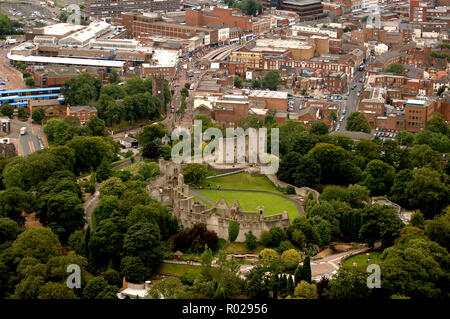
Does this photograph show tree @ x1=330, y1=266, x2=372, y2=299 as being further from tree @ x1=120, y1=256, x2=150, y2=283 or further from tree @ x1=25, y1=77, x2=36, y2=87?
tree @ x1=25, y1=77, x2=36, y2=87

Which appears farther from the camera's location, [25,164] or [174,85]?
[174,85]

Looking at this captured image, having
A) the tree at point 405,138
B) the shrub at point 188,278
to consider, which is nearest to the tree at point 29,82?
the tree at point 405,138

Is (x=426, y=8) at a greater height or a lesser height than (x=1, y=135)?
greater

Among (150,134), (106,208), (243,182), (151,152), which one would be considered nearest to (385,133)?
(150,134)

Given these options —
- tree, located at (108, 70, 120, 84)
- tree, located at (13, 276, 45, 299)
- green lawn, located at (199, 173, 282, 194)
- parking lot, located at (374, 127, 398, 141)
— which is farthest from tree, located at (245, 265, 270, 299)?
tree, located at (108, 70, 120, 84)

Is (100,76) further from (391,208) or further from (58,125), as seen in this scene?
(391,208)

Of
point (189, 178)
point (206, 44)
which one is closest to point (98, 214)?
point (189, 178)

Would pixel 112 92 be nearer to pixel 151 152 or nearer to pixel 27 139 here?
pixel 27 139
